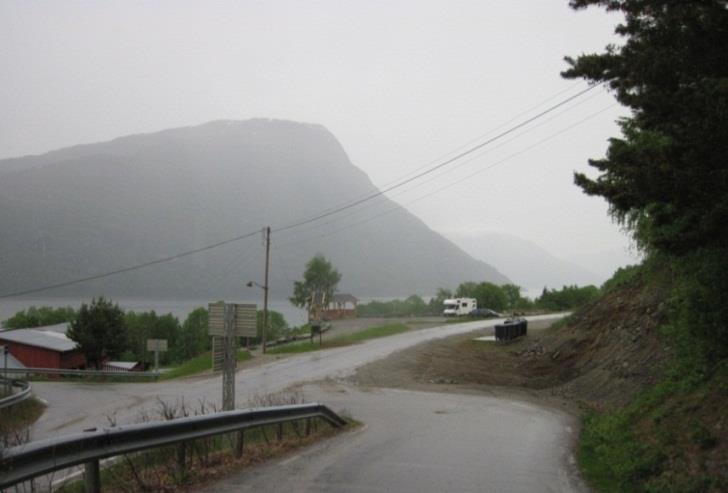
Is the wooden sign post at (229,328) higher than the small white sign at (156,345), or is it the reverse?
the wooden sign post at (229,328)

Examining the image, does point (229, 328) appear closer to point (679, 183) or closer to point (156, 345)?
point (679, 183)

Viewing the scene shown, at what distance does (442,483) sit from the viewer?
8.22 m

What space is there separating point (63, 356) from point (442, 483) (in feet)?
200

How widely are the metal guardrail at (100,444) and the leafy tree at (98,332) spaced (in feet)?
181

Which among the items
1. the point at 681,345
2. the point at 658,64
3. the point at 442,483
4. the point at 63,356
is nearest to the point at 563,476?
the point at 442,483

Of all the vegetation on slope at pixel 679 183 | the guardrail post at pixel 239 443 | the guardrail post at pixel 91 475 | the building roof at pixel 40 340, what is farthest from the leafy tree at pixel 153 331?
the guardrail post at pixel 91 475

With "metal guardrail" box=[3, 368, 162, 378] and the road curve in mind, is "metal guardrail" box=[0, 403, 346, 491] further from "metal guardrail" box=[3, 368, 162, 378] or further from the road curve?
"metal guardrail" box=[3, 368, 162, 378]

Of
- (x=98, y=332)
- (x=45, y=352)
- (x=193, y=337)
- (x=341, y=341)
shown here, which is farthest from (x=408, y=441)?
(x=193, y=337)

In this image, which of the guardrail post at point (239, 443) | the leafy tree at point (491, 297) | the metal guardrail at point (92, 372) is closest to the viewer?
the guardrail post at point (239, 443)

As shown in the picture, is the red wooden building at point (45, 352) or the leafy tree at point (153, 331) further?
the leafy tree at point (153, 331)

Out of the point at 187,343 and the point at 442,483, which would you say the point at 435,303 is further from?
the point at 442,483

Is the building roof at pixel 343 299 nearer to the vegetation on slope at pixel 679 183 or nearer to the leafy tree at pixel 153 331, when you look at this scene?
the leafy tree at pixel 153 331

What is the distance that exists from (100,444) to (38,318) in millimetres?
134794

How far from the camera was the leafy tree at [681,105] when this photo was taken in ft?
26.7
